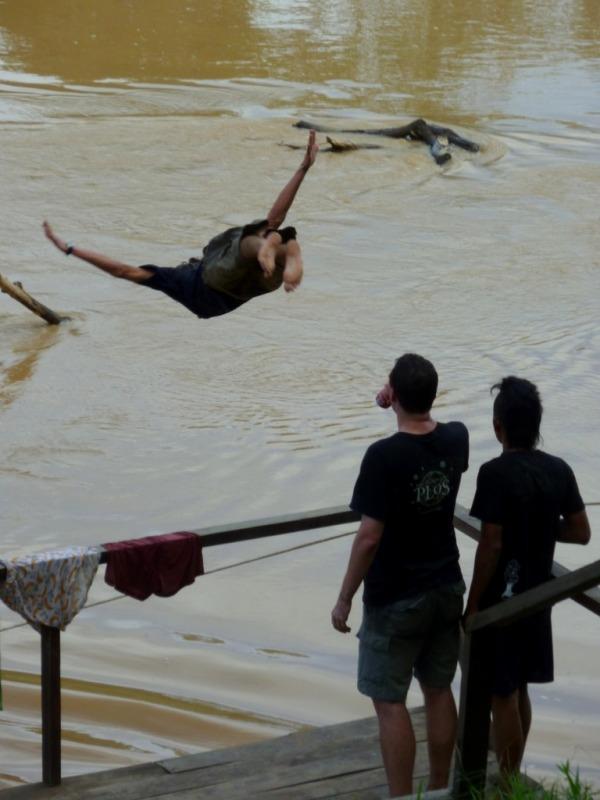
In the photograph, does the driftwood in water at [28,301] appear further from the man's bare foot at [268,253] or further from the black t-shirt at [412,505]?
the black t-shirt at [412,505]

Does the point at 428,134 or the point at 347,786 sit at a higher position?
the point at 428,134

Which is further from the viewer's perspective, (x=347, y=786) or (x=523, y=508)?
(x=347, y=786)

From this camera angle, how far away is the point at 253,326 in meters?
13.4

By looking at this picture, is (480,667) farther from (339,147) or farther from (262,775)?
(339,147)

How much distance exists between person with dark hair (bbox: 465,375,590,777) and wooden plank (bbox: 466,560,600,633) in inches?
18.0

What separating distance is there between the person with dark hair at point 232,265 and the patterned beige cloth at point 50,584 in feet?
4.57

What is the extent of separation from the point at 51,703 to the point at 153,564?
0.57 metres

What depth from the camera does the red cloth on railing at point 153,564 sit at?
462 centimetres

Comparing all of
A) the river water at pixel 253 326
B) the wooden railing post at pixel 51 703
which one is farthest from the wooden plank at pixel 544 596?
the river water at pixel 253 326

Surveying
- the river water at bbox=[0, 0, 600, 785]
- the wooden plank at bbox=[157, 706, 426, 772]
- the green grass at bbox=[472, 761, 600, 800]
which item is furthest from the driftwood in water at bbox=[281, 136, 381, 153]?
the green grass at bbox=[472, 761, 600, 800]

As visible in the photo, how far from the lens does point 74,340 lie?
42.8 ft

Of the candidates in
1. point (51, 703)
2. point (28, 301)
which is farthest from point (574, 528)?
point (28, 301)

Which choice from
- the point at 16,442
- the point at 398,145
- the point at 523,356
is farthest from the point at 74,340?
the point at 398,145

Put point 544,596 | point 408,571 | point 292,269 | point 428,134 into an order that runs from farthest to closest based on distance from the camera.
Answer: point 428,134 → point 292,269 → point 408,571 → point 544,596
